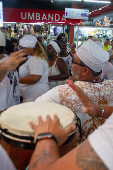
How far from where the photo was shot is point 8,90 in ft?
5.77

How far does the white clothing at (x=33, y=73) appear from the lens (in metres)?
2.11

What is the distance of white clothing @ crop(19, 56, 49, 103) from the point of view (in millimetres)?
2105

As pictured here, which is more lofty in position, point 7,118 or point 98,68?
point 98,68

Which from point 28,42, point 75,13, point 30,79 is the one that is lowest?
point 30,79

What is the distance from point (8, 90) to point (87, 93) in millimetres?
929

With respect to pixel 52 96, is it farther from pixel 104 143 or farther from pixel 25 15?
pixel 25 15

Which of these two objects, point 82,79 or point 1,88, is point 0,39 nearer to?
point 1,88

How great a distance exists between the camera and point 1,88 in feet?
5.56

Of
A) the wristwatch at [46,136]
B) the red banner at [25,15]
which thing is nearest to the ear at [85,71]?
the wristwatch at [46,136]

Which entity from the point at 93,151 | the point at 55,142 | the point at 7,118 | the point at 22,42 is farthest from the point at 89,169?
the point at 22,42

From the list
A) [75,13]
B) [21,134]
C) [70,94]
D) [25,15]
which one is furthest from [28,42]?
[25,15]

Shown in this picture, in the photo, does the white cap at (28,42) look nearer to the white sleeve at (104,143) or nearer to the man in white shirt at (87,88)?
the man in white shirt at (87,88)

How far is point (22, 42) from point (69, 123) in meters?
1.65

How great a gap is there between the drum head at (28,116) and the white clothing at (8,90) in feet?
2.24
